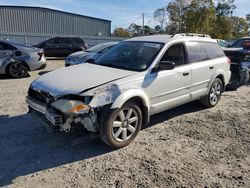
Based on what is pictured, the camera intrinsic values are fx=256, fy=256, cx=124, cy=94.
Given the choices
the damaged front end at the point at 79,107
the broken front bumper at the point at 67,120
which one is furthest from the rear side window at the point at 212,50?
the broken front bumper at the point at 67,120

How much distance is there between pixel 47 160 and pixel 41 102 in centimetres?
91

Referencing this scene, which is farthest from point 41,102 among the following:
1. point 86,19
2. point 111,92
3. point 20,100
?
point 86,19

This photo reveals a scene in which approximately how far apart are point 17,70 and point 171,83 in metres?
6.86

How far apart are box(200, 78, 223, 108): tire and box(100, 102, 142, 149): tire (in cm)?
244

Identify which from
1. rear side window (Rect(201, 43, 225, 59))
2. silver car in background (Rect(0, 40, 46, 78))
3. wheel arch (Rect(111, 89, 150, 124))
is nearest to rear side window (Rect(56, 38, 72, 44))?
silver car in background (Rect(0, 40, 46, 78))

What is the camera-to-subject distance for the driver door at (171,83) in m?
4.41

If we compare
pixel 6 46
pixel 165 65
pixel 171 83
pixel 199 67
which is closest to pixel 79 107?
pixel 165 65

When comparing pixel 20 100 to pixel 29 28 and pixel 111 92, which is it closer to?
pixel 111 92

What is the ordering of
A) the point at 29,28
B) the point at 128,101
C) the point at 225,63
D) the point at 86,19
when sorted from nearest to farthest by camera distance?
the point at 128,101 < the point at 225,63 < the point at 29,28 < the point at 86,19

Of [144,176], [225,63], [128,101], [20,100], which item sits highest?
[225,63]

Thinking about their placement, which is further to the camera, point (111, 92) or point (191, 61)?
point (191, 61)

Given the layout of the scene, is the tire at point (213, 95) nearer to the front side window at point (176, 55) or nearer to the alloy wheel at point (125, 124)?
the front side window at point (176, 55)

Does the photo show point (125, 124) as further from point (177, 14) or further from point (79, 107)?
point (177, 14)

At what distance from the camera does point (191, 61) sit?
524 centimetres
